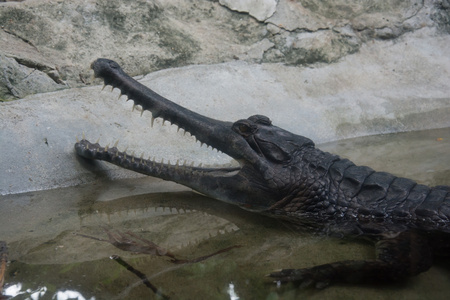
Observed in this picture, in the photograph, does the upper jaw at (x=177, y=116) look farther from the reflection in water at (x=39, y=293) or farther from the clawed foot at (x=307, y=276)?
the reflection in water at (x=39, y=293)

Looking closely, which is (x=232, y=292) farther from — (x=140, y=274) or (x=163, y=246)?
(x=163, y=246)

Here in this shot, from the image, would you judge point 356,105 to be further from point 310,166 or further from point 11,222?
point 11,222

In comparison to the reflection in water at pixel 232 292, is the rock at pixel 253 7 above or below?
→ above

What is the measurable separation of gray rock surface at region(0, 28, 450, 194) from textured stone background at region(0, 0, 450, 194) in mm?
12

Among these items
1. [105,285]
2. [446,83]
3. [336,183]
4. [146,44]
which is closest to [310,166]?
[336,183]

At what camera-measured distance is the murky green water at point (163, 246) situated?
226 cm

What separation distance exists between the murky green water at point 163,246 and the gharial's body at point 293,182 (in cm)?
18

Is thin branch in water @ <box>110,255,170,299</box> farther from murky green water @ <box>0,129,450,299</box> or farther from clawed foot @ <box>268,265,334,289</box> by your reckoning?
clawed foot @ <box>268,265,334,289</box>

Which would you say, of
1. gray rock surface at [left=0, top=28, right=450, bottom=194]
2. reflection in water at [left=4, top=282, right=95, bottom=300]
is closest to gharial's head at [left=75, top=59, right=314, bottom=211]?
gray rock surface at [left=0, top=28, right=450, bottom=194]

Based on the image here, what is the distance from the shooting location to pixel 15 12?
4.61m

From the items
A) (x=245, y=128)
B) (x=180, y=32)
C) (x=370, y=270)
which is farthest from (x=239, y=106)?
(x=370, y=270)

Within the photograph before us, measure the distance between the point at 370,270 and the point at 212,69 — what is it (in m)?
3.17

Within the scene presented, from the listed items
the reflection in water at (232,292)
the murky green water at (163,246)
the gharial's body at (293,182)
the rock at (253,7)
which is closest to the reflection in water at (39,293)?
the murky green water at (163,246)

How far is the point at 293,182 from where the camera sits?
10.9 ft
